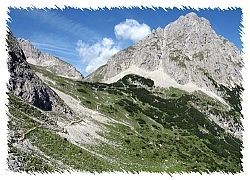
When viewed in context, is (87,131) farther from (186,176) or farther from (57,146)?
(186,176)

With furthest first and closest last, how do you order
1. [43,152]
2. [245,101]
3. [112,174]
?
[43,152], [245,101], [112,174]

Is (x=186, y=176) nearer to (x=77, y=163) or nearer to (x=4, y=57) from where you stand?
(x=4, y=57)

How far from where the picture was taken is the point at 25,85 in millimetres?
91375

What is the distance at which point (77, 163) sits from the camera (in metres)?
52.5

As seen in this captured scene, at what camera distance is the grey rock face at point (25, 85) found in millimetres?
86625

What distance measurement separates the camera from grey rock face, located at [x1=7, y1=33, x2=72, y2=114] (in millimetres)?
86625

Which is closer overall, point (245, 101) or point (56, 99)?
point (245, 101)

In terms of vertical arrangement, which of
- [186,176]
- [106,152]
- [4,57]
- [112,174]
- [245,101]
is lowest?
[106,152]

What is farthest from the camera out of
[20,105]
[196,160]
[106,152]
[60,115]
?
[196,160]

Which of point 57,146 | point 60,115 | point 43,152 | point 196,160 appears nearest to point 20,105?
point 57,146

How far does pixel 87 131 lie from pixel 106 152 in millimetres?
19022

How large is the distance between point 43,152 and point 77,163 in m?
4.92

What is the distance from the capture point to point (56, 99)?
4564 inches

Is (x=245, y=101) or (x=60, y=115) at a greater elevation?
(x=245, y=101)
